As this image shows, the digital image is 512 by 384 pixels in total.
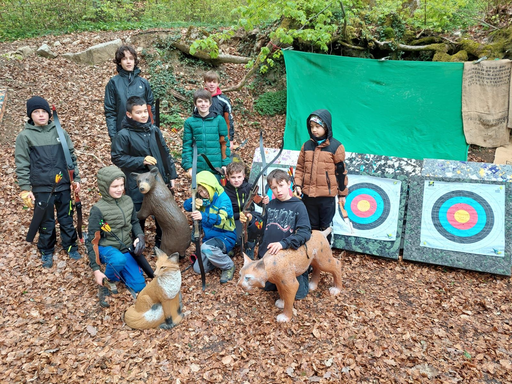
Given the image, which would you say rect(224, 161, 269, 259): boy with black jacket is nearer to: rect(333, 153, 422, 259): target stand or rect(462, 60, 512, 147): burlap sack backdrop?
rect(333, 153, 422, 259): target stand

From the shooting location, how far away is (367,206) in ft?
16.1

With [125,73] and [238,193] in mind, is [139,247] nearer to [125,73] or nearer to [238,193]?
[238,193]

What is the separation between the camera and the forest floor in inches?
114

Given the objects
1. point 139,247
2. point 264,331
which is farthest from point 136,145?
point 264,331

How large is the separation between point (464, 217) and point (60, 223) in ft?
16.9

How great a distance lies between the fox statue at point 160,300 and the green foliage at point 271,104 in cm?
618

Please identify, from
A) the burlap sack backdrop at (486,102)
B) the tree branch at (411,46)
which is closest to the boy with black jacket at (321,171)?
the burlap sack backdrop at (486,102)

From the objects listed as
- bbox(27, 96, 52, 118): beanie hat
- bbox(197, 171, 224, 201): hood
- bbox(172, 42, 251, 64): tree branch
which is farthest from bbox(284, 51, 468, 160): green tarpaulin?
bbox(27, 96, 52, 118): beanie hat

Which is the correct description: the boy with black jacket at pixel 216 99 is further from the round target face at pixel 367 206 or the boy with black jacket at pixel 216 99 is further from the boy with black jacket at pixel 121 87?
the round target face at pixel 367 206

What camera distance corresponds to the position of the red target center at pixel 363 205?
4.90 m

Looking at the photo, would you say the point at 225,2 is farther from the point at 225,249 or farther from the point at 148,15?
the point at 225,249

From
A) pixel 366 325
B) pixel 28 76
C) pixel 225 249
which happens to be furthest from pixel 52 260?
pixel 28 76

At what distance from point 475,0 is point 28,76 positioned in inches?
540

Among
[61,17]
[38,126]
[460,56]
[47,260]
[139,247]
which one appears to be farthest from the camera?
[61,17]
